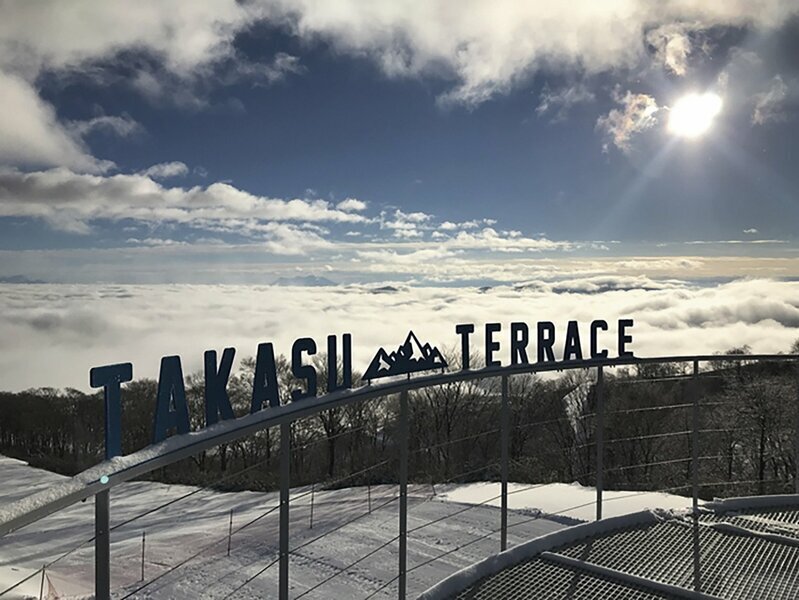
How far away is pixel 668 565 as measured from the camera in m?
3.96

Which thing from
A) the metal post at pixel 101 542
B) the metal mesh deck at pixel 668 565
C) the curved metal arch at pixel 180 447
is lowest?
the metal mesh deck at pixel 668 565

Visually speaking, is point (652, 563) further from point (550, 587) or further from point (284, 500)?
point (284, 500)

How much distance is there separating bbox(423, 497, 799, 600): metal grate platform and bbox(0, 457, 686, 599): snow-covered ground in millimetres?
314

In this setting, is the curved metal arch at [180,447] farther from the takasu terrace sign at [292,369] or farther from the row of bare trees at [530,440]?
the row of bare trees at [530,440]

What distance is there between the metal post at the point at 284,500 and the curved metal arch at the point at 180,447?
0.07m

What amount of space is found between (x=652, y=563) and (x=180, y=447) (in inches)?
126

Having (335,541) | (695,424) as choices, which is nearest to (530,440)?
(335,541)

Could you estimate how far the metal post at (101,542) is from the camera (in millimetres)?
1649

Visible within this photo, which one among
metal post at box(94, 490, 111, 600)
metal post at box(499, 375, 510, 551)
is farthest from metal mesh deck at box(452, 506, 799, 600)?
metal post at box(94, 490, 111, 600)

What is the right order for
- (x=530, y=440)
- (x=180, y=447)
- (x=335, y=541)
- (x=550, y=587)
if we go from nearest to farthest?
(x=180, y=447)
(x=550, y=587)
(x=335, y=541)
(x=530, y=440)

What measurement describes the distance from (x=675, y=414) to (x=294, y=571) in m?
17.7

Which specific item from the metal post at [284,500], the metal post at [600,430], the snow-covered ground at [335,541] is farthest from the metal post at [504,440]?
the metal post at [284,500]

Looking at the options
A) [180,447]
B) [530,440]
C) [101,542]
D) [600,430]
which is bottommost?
[530,440]

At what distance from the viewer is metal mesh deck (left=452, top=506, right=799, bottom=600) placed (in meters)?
3.59
